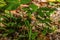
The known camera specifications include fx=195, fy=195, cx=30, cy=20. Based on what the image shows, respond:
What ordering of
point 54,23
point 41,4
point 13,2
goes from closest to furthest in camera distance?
1. point 13,2
2. point 54,23
3. point 41,4

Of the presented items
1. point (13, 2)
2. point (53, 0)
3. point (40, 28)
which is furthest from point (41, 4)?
point (13, 2)

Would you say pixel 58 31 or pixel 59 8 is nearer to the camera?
pixel 58 31

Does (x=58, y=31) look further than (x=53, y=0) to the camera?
No

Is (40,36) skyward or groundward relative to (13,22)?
groundward

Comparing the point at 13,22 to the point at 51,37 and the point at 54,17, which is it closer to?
the point at 51,37

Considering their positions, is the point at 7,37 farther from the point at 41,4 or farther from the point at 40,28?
the point at 41,4

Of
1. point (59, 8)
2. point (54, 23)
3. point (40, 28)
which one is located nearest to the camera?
point (40, 28)

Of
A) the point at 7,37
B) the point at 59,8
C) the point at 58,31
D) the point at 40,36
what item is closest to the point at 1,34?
the point at 7,37

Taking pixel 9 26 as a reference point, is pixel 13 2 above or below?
above

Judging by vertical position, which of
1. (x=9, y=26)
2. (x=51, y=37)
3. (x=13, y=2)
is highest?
(x=13, y=2)
